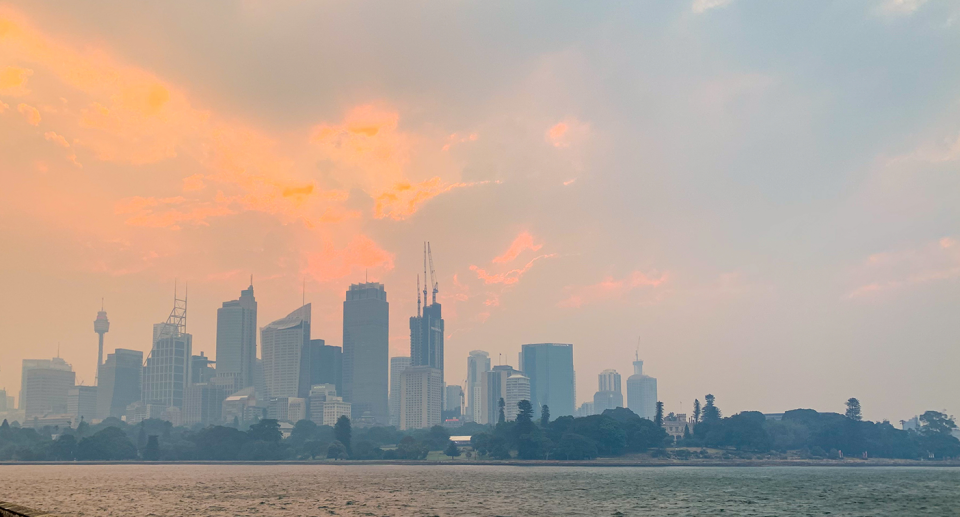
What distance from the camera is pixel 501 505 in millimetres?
144250

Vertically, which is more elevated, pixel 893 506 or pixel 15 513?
pixel 15 513

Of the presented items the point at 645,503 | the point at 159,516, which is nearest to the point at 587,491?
the point at 645,503

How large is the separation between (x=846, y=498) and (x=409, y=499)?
87273 millimetres

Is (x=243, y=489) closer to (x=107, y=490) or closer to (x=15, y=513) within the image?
(x=107, y=490)

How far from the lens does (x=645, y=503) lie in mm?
152875

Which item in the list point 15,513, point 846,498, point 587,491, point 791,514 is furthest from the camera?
point 587,491

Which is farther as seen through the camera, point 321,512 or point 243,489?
point 243,489

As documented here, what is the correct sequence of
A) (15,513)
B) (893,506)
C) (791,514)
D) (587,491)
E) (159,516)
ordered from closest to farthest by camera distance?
1. (15,513)
2. (159,516)
3. (791,514)
4. (893,506)
5. (587,491)

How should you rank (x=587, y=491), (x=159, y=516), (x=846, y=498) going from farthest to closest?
(x=587, y=491)
(x=846, y=498)
(x=159, y=516)

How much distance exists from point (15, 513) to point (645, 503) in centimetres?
Result: 11680

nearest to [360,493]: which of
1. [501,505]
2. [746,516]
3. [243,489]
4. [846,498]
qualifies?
[243,489]

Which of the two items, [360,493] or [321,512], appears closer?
[321,512]

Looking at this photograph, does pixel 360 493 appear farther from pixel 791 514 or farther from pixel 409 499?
pixel 791 514

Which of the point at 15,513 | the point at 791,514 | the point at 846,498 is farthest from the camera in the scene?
the point at 846,498
